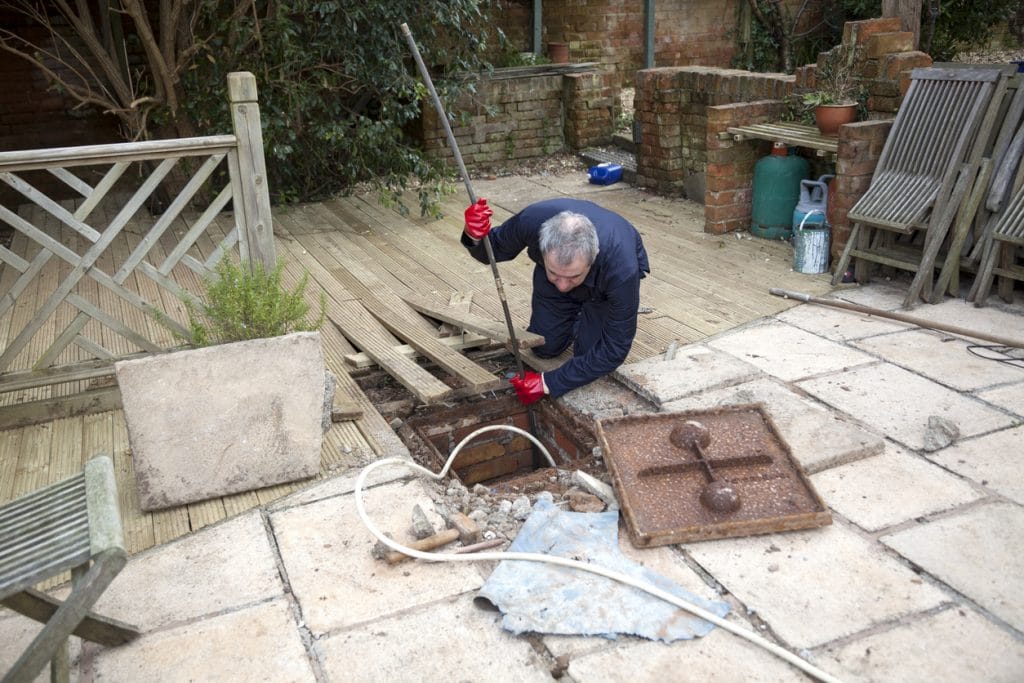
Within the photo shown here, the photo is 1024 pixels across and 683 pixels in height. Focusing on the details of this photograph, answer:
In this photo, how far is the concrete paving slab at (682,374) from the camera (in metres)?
4.20

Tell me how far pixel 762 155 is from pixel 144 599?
555cm

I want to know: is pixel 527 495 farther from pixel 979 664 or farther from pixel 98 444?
pixel 98 444

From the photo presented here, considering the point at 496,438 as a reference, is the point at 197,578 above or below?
above

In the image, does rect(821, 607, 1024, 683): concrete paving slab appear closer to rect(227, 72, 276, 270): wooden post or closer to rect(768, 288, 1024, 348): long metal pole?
rect(768, 288, 1024, 348): long metal pole

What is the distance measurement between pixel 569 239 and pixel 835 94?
11.4 ft

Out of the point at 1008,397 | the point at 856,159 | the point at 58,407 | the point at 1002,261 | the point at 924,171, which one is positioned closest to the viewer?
the point at 1008,397

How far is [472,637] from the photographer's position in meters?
2.67

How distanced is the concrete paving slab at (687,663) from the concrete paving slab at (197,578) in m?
1.08

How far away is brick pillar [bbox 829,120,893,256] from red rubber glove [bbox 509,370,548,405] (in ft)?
8.86

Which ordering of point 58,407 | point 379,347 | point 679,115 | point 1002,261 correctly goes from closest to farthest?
point 58,407 < point 379,347 < point 1002,261 < point 679,115

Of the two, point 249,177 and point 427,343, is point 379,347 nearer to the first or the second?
point 427,343

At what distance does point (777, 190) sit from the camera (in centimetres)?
655

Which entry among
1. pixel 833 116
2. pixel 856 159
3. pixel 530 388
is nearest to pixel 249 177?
pixel 530 388

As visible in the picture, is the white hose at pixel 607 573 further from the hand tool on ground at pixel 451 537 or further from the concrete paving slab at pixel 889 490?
the concrete paving slab at pixel 889 490
